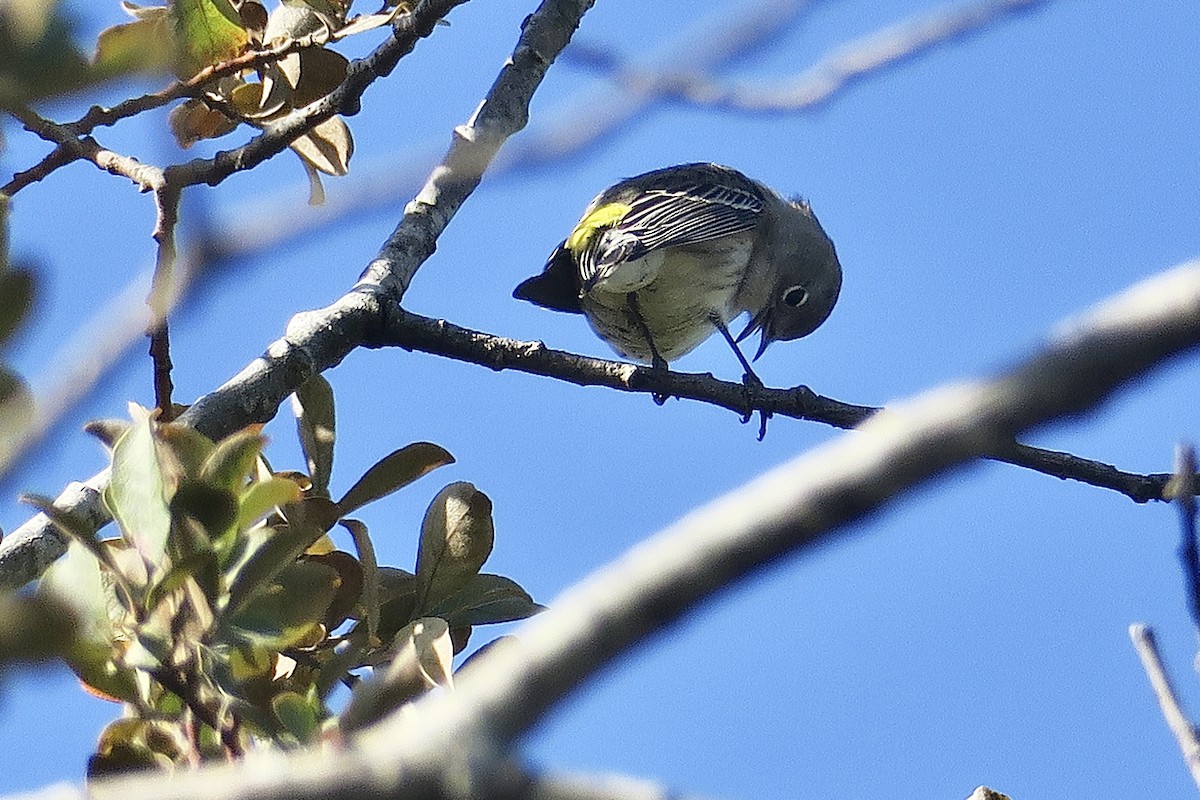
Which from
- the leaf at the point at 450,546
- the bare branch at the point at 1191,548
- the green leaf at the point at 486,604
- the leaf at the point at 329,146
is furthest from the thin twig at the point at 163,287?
the bare branch at the point at 1191,548

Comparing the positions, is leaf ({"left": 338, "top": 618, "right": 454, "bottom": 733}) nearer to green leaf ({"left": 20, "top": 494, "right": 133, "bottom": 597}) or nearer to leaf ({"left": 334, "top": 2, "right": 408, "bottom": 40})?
green leaf ({"left": 20, "top": 494, "right": 133, "bottom": 597})

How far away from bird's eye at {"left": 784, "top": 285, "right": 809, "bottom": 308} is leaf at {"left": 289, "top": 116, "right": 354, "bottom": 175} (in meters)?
4.53

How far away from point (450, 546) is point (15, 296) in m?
1.62

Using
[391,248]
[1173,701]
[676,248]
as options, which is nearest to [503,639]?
[1173,701]

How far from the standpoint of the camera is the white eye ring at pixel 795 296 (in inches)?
316

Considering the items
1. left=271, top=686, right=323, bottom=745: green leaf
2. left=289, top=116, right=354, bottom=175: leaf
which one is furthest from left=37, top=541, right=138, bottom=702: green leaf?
left=289, top=116, right=354, bottom=175: leaf

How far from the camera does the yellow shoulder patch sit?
6.89 metres

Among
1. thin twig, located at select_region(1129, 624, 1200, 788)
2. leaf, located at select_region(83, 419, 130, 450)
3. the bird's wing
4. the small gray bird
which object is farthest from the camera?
the small gray bird

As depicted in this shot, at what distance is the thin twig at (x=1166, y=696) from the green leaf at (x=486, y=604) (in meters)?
1.14

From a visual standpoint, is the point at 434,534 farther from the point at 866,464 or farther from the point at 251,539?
the point at 866,464

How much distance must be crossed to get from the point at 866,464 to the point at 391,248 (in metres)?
3.18

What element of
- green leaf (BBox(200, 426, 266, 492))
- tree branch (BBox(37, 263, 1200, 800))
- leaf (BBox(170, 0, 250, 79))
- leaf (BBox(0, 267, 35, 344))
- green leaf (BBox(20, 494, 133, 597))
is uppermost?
leaf (BBox(170, 0, 250, 79))

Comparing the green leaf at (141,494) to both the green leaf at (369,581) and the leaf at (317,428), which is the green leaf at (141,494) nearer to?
the green leaf at (369,581)

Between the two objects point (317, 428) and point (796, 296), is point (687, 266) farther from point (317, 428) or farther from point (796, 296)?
point (317, 428)
